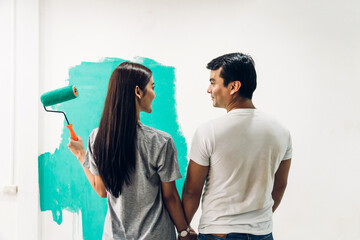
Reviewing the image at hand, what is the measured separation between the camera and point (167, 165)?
918 mm

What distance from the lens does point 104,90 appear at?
1.36m

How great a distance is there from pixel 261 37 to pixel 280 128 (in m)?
0.63

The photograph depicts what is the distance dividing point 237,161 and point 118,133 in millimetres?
411

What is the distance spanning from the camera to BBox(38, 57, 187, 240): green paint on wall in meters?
1.36

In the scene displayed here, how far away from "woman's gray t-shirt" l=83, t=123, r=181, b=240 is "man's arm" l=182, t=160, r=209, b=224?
7 centimetres

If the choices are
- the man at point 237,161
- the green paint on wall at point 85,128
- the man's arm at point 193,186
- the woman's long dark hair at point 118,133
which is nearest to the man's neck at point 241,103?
the man at point 237,161

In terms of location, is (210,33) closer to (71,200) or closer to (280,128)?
(280,128)

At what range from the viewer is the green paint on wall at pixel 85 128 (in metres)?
1.36

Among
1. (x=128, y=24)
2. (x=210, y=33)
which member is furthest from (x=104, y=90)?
(x=210, y=33)

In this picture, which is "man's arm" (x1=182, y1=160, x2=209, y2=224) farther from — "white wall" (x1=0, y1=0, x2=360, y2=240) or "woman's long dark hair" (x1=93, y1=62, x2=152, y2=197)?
"white wall" (x1=0, y1=0, x2=360, y2=240)

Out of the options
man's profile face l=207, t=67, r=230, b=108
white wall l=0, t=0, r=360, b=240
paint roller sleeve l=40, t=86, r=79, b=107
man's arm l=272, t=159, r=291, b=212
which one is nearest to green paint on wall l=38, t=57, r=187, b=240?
white wall l=0, t=0, r=360, b=240

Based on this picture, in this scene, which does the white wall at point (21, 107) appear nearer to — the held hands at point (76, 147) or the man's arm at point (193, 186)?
the held hands at point (76, 147)

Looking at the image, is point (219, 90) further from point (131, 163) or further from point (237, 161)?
point (131, 163)

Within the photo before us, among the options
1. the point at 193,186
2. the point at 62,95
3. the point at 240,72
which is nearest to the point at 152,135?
the point at 193,186
